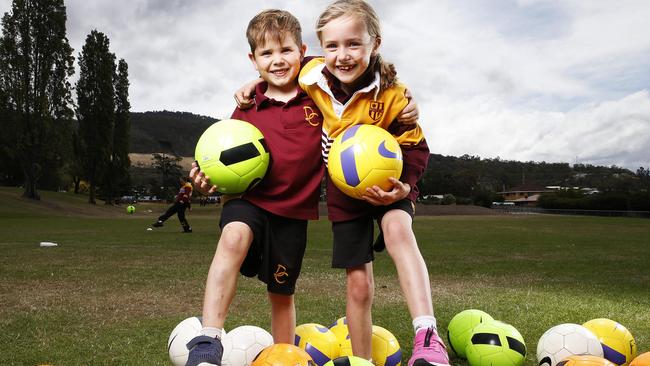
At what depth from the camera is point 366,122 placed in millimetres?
3572

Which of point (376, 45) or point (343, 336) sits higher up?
point (376, 45)

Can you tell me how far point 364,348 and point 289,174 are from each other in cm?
132

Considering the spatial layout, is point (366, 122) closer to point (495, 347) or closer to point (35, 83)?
point (495, 347)

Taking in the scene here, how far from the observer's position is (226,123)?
369 cm

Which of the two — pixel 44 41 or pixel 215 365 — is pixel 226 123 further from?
pixel 44 41

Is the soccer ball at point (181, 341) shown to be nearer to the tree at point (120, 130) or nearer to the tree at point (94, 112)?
the tree at point (94, 112)

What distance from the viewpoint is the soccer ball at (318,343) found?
400 centimetres

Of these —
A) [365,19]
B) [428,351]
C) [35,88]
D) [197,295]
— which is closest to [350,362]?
[428,351]

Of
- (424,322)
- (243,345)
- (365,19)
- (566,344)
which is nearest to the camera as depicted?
(424,322)

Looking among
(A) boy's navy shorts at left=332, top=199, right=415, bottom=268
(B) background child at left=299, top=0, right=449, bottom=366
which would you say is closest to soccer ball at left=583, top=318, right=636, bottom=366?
(B) background child at left=299, top=0, right=449, bottom=366

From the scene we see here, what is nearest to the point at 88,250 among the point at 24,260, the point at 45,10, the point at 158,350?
the point at 24,260

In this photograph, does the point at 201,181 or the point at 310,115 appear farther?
the point at 310,115

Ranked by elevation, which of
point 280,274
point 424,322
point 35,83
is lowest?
point 424,322

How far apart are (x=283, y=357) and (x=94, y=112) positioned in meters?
55.5
